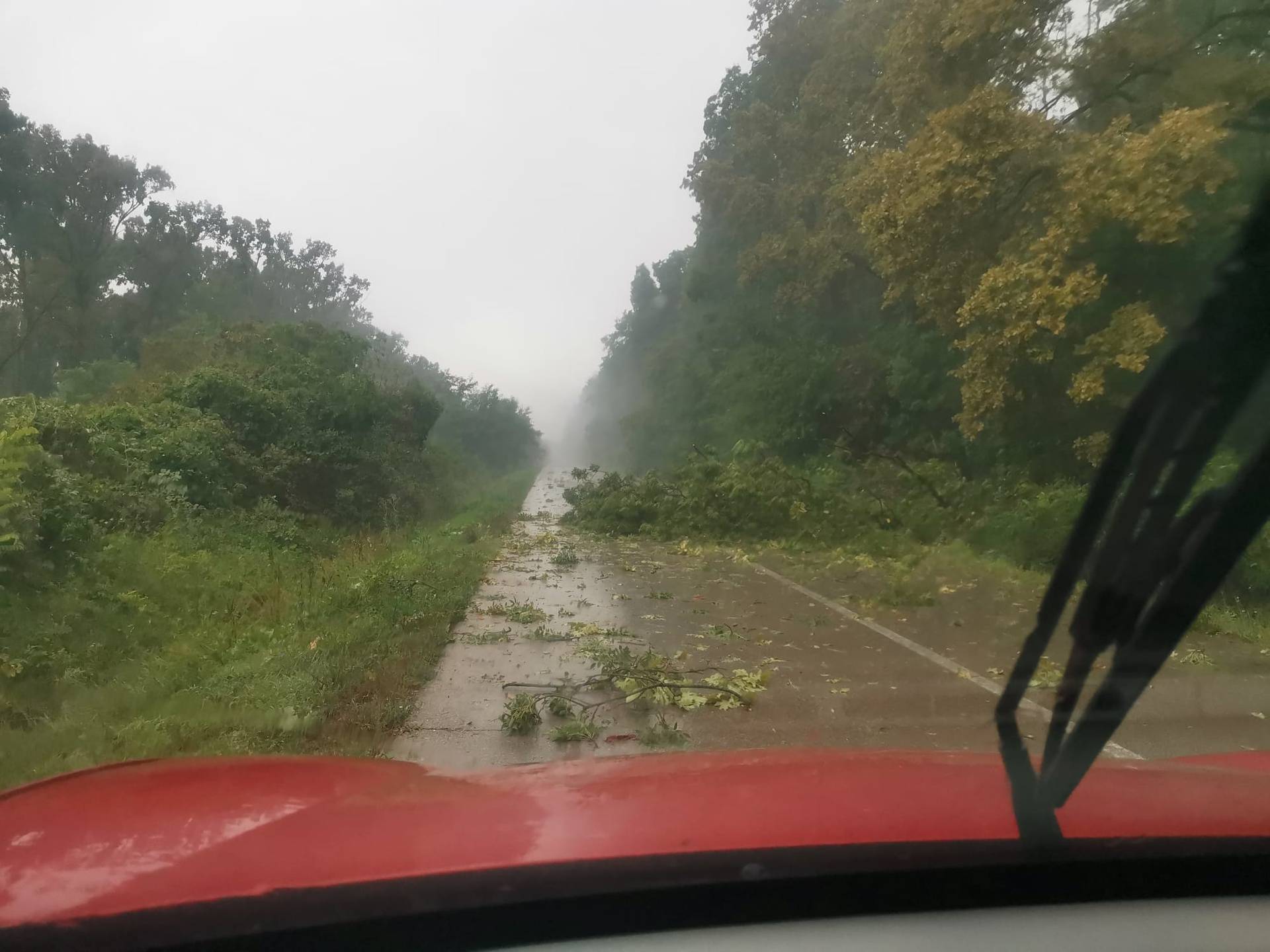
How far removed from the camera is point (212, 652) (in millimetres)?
9523

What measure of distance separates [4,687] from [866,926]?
7703mm

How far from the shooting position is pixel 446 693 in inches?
315

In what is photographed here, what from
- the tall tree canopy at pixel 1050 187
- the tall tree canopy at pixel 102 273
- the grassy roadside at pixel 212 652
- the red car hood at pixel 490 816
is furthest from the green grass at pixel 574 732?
the tall tree canopy at pixel 102 273

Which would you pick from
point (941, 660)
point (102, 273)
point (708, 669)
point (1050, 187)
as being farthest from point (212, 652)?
point (102, 273)

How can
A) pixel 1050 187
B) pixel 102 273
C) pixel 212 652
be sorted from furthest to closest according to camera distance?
1. pixel 102 273
2. pixel 1050 187
3. pixel 212 652

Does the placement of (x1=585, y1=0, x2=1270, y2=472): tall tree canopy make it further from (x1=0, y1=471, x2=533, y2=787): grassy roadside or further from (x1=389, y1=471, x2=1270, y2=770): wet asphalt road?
(x1=0, y1=471, x2=533, y2=787): grassy roadside

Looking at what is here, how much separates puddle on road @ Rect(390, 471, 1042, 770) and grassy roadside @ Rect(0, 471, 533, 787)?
0.42 m

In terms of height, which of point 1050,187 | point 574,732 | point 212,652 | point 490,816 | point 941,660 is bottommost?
point 941,660

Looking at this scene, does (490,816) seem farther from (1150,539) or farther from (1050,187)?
(1050,187)

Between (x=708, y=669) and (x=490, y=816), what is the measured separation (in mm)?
5587

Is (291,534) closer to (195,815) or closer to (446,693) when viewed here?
(446,693)

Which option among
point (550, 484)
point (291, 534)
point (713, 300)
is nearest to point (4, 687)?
point (291, 534)

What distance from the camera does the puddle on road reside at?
668cm

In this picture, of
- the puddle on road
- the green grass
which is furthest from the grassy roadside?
the green grass
